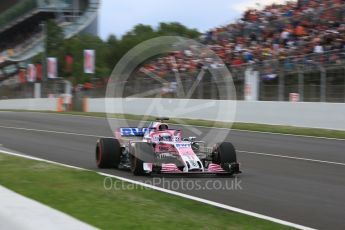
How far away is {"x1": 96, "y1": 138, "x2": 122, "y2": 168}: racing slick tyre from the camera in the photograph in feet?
35.6

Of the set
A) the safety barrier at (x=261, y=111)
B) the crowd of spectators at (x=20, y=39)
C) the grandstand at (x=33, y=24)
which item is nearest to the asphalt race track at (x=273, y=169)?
the safety barrier at (x=261, y=111)

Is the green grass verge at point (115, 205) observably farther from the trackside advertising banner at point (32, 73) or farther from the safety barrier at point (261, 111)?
the trackside advertising banner at point (32, 73)

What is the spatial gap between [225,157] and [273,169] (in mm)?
1593

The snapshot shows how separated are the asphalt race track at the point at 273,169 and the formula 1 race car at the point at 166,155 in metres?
0.22

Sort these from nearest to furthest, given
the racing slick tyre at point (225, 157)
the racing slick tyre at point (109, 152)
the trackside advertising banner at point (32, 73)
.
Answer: the racing slick tyre at point (225, 157) → the racing slick tyre at point (109, 152) → the trackside advertising banner at point (32, 73)

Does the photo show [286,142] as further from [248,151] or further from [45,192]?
[45,192]

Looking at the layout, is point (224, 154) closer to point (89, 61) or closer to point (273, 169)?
point (273, 169)

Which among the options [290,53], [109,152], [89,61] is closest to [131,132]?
[109,152]

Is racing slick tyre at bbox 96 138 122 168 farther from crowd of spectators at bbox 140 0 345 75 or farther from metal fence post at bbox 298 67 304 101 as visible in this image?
metal fence post at bbox 298 67 304 101

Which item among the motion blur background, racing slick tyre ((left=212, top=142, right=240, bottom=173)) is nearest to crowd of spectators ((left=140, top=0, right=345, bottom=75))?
the motion blur background

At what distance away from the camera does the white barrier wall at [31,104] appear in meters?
43.1

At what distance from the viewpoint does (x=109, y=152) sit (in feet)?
35.6

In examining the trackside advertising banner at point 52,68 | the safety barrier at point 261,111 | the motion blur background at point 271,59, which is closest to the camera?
the safety barrier at point 261,111

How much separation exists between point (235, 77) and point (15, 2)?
202 ft
